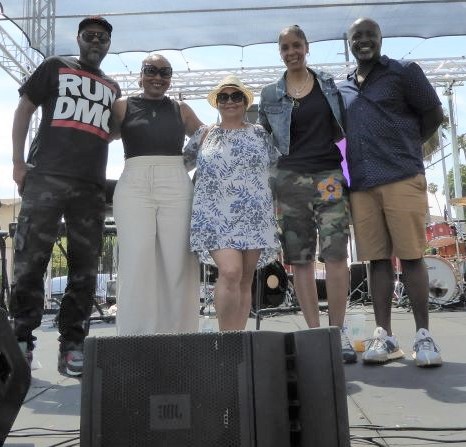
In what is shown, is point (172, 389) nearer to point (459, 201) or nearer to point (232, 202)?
point (232, 202)

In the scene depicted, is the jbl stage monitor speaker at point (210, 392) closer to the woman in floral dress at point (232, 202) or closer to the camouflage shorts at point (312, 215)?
the woman in floral dress at point (232, 202)

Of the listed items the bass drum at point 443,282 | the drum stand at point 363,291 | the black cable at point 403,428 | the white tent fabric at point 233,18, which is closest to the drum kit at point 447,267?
the bass drum at point 443,282

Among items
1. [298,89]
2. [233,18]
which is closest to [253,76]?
[233,18]

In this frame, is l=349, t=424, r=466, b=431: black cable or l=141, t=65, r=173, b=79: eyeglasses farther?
l=141, t=65, r=173, b=79: eyeglasses

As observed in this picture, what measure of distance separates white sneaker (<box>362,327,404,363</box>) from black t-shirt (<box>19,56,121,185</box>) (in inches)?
59.5

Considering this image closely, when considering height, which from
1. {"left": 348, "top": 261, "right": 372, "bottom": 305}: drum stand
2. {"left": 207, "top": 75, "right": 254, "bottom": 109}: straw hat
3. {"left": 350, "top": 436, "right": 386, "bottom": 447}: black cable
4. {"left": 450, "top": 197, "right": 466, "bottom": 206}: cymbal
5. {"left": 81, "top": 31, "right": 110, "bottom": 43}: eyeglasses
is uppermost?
{"left": 450, "top": 197, "right": 466, "bottom": 206}: cymbal

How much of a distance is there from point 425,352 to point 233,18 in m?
5.20

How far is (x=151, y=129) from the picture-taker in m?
2.56

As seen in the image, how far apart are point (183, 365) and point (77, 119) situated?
1.66 meters

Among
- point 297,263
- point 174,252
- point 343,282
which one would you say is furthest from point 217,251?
point 343,282

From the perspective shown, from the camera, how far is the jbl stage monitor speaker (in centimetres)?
123

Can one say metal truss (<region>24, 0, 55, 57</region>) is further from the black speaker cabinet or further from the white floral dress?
the black speaker cabinet

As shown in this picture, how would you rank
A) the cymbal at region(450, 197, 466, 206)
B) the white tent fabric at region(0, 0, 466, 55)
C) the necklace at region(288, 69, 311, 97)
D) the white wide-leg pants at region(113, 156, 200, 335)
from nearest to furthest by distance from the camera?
the white wide-leg pants at region(113, 156, 200, 335)
the necklace at region(288, 69, 311, 97)
the white tent fabric at region(0, 0, 466, 55)
the cymbal at region(450, 197, 466, 206)

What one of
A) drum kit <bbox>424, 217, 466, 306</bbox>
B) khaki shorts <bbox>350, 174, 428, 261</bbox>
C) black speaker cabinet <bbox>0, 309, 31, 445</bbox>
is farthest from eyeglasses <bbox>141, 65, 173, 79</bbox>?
drum kit <bbox>424, 217, 466, 306</bbox>
